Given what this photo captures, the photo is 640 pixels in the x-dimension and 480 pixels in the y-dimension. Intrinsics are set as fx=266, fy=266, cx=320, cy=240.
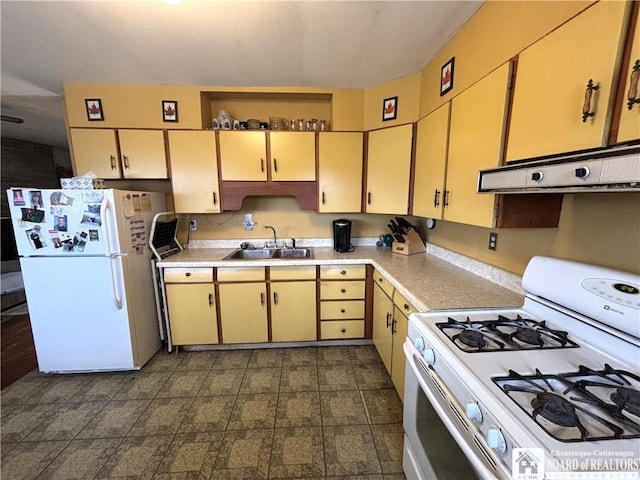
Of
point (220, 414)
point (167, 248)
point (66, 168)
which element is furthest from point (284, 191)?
point (66, 168)

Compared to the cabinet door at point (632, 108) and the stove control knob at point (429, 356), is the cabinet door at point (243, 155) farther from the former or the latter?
the cabinet door at point (632, 108)

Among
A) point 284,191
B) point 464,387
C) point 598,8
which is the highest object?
point 598,8

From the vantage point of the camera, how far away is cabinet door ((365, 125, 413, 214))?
7.72 ft

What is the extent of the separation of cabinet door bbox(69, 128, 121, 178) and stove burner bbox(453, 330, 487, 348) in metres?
3.00

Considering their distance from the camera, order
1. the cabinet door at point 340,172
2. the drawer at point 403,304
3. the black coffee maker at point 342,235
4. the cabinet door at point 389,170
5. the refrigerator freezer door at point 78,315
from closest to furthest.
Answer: the drawer at point 403,304 < the refrigerator freezer door at point 78,315 < the cabinet door at point 389,170 < the cabinet door at point 340,172 < the black coffee maker at point 342,235

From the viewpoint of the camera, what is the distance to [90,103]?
7.90ft

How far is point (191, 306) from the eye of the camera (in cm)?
243

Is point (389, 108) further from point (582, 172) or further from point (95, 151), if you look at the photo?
Answer: point (95, 151)

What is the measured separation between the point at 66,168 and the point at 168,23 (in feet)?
19.6

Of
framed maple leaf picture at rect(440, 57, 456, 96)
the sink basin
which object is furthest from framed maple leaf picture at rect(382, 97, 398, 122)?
the sink basin

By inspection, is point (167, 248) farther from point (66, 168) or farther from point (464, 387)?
point (66, 168)

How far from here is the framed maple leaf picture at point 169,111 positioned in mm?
2455

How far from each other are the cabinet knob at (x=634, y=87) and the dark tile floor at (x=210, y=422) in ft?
5.90

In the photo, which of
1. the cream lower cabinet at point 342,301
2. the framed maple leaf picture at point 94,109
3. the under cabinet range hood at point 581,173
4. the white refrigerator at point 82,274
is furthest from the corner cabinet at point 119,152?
the under cabinet range hood at point 581,173
